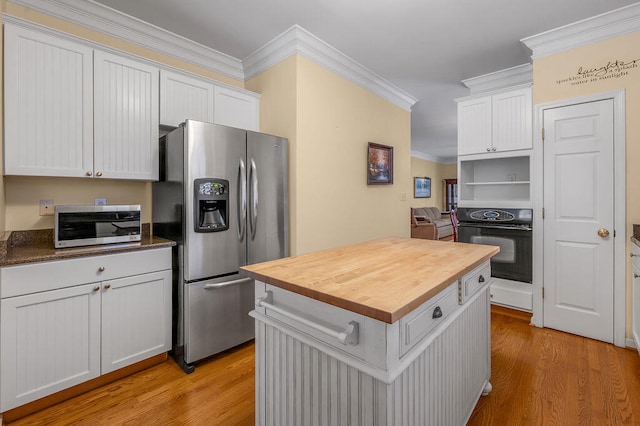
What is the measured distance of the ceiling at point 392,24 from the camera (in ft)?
7.57

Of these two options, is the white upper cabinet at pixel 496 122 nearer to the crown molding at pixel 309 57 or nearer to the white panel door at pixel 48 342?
the crown molding at pixel 309 57

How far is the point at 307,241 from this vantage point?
2.88 m

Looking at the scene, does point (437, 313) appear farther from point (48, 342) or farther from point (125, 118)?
point (125, 118)

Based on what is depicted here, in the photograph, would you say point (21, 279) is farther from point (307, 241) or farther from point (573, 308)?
point (573, 308)

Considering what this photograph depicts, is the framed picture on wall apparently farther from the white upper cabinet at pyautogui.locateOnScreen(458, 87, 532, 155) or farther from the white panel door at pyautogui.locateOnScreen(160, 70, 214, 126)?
the white panel door at pyautogui.locateOnScreen(160, 70, 214, 126)

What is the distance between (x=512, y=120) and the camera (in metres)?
3.07

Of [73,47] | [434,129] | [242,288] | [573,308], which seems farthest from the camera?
[434,129]

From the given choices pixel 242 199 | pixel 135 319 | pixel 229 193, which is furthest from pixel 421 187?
pixel 135 319

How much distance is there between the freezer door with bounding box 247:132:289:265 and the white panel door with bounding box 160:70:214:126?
0.58 metres

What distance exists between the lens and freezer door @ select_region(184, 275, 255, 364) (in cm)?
217

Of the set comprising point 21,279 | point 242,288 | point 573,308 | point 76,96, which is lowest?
point 573,308

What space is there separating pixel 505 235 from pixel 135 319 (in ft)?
11.1

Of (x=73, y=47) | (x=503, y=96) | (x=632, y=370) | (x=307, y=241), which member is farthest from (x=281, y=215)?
(x=632, y=370)

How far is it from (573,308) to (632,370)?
636 millimetres
